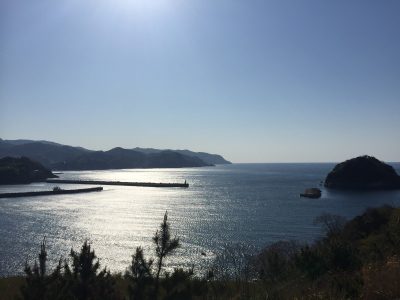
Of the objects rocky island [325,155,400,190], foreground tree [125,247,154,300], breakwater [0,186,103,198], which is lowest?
breakwater [0,186,103,198]

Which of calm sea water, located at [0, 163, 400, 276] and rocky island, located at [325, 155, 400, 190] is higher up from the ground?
rocky island, located at [325, 155, 400, 190]

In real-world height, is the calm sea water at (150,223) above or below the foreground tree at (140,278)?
below

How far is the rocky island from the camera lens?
554 feet

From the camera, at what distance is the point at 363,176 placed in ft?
570

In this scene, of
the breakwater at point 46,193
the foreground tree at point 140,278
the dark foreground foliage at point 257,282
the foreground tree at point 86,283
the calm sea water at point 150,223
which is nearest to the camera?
the dark foreground foliage at point 257,282

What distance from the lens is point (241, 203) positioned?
120 metres

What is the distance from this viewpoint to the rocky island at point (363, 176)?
169000 mm

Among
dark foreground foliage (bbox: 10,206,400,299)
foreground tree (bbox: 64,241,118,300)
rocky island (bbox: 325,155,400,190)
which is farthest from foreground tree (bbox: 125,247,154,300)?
rocky island (bbox: 325,155,400,190)

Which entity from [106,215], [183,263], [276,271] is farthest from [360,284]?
[106,215]

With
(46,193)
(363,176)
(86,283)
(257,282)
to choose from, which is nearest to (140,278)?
(86,283)

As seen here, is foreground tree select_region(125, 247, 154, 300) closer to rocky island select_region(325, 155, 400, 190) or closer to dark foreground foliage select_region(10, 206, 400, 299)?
dark foreground foliage select_region(10, 206, 400, 299)

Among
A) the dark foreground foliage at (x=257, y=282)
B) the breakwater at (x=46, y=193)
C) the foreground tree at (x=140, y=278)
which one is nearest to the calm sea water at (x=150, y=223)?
the breakwater at (x=46, y=193)

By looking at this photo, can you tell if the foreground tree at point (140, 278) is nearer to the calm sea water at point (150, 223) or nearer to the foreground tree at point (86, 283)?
the foreground tree at point (86, 283)

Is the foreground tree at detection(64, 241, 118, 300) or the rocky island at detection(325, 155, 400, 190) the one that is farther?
the rocky island at detection(325, 155, 400, 190)
